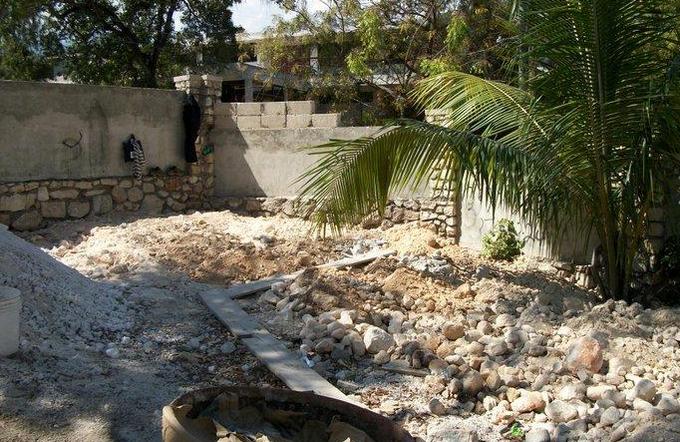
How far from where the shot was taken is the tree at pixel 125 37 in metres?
19.4

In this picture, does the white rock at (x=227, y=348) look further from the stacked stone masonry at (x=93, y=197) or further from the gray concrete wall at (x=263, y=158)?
the gray concrete wall at (x=263, y=158)

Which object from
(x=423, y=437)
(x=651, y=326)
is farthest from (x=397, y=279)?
(x=423, y=437)

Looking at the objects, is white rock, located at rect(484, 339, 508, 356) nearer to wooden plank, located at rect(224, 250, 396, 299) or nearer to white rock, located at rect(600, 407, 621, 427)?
white rock, located at rect(600, 407, 621, 427)

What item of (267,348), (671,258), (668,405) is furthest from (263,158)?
(668,405)

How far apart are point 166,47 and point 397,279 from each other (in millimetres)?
15041

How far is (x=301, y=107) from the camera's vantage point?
12.2 metres

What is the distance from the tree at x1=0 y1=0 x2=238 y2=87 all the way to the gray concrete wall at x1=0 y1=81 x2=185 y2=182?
820cm

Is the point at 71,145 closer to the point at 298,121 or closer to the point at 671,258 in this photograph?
the point at 298,121

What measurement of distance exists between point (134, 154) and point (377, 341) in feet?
24.1

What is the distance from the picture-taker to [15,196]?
1047cm

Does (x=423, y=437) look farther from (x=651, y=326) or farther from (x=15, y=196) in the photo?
(x=15, y=196)

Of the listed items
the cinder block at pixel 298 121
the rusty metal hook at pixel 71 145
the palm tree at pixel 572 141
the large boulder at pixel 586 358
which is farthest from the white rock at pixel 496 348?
the rusty metal hook at pixel 71 145

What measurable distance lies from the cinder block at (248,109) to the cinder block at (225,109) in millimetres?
89

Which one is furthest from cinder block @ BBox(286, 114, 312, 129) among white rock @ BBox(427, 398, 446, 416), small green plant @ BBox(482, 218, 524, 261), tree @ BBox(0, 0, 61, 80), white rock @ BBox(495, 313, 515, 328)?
tree @ BBox(0, 0, 61, 80)
